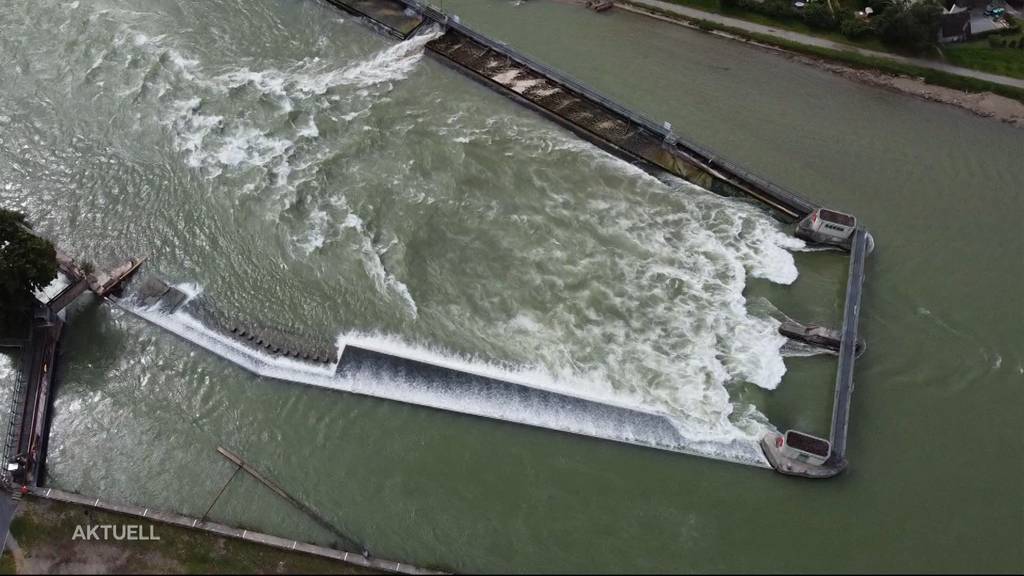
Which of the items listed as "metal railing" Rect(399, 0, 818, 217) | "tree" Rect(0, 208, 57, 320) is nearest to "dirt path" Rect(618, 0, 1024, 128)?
"metal railing" Rect(399, 0, 818, 217)

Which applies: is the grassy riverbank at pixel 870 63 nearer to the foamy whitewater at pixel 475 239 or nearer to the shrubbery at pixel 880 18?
the shrubbery at pixel 880 18

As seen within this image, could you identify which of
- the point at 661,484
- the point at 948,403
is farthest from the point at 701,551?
the point at 948,403

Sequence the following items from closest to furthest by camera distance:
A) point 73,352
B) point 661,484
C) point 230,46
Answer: point 661,484
point 73,352
point 230,46

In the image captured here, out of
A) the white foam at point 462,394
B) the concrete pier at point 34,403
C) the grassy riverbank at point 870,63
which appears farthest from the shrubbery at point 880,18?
the concrete pier at point 34,403

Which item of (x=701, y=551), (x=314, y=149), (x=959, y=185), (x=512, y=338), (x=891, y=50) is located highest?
(x=891, y=50)

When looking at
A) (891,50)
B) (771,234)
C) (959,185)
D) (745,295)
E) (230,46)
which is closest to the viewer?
(745,295)

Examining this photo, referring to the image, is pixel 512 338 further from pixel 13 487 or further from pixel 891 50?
pixel 891 50
